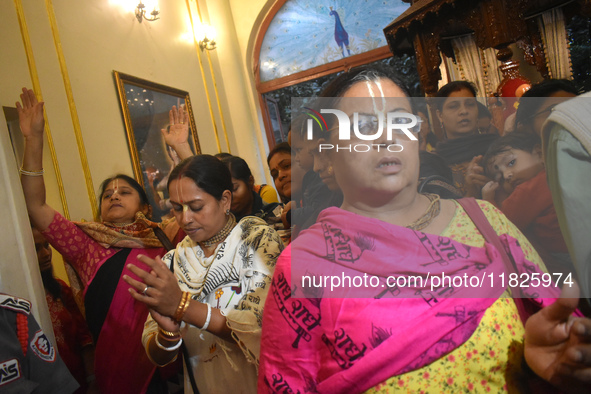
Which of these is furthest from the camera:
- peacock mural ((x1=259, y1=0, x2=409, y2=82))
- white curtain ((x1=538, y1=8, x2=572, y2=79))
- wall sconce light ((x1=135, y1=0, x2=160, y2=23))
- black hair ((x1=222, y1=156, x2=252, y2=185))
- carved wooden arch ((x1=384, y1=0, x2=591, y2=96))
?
peacock mural ((x1=259, y1=0, x2=409, y2=82))

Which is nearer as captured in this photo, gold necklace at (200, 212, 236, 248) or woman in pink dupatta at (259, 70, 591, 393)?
woman in pink dupatta at (259, 70, 591, 393)

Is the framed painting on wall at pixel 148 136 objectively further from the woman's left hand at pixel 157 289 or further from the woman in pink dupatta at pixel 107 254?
the woman's left hand at pixel 157 289

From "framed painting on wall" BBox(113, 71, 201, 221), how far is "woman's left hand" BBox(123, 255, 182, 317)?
227 centimetres

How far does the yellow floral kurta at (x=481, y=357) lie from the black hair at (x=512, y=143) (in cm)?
8

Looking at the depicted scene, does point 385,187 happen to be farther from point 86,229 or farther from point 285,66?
point 285,66

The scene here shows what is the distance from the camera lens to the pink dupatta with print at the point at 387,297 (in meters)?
0.59

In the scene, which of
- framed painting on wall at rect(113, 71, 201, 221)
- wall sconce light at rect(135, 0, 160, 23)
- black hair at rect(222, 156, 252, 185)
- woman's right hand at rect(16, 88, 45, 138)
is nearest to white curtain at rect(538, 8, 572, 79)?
black hair at rect(222, 156, 252, 185)

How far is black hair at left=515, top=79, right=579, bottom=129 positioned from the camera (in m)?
0.58

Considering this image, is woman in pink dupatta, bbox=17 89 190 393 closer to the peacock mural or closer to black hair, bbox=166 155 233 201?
black hair, bbox=166 155 233 201

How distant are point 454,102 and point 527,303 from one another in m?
0.34

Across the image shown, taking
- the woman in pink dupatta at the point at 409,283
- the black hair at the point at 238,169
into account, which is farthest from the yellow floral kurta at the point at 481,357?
the black hair at the point at 238,169

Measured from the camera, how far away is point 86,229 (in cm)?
180

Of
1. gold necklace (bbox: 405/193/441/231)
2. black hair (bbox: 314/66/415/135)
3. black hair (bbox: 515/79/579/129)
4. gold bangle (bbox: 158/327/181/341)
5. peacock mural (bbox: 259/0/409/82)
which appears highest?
peacock mural (bbox: 259/0/409/82)

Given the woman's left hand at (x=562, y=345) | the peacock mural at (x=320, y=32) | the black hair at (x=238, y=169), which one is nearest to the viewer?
the woman's left hand at (x=562, y=345)
